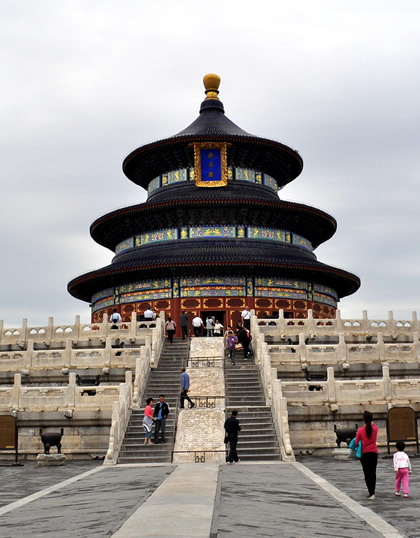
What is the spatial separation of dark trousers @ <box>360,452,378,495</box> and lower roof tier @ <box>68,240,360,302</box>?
3008 cm

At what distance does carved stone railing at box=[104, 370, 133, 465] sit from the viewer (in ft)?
62.7

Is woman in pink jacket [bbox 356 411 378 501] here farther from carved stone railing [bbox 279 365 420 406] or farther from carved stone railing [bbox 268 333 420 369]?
carved stone railing [bbox 268 333 420 369]

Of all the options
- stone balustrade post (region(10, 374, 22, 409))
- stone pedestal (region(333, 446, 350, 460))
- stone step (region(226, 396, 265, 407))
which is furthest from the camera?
stone step (region(226, 396, 265, 407))

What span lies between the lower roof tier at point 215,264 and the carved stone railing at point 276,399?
56.0 feet

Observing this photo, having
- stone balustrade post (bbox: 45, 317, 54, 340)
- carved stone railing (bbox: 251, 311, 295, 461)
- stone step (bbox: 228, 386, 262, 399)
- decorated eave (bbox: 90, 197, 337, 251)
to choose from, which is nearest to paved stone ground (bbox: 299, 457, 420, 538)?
carved stone railing (bbox: 251, 311, 295, 461)

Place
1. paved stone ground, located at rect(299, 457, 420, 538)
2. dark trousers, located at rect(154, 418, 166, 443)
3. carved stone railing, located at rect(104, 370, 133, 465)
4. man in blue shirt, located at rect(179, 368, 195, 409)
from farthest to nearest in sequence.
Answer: man in blue shirt, located at rect(179, 368, 195, 409) < dark trousers, located at rect(154, 418, 166, 443) < carved stone railing, located at rect(104, 370, 133, 465) < paved stone ground, located at rect(299, 457, 420, 538)

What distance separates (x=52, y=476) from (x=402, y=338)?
1819 centimetres

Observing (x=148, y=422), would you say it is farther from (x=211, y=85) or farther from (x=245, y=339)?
(x=211, y=85)

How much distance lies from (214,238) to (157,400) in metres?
24.0

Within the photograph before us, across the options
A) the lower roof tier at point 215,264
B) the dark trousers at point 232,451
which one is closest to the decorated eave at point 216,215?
the lower roof tier at point 215,264

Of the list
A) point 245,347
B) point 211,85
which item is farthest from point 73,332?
point 211,85

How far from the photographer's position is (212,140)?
4869 cm

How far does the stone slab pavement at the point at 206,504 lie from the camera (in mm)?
8914

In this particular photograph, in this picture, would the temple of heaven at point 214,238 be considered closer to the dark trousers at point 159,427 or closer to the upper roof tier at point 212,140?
the upper roof tier at point 212,140
